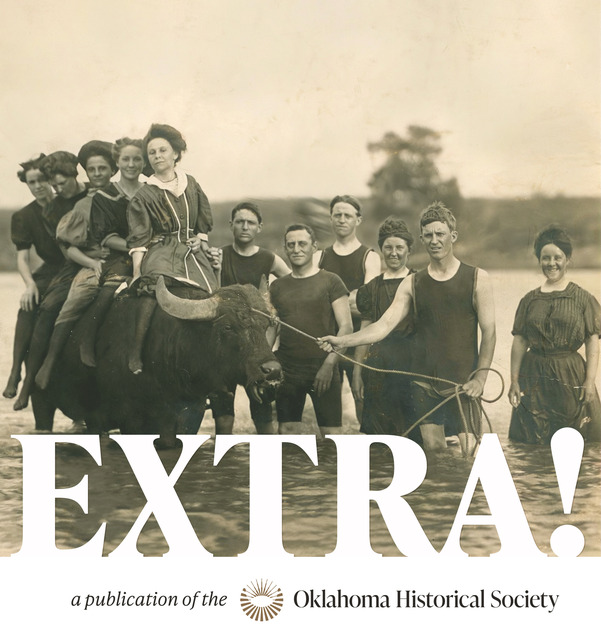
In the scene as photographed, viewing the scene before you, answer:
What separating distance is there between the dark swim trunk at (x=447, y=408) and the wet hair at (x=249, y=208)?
1.24 metres

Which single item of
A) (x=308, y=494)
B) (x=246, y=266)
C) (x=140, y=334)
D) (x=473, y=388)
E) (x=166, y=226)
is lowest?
(x=308, y=494)

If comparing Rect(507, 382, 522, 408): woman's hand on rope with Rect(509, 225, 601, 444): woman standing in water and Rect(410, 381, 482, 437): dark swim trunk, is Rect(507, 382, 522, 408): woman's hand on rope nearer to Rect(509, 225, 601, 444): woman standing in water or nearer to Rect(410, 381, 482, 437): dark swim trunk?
Rect(509, 225, 601, 444): woman standing in water

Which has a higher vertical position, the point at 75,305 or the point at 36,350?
the point at 75,305

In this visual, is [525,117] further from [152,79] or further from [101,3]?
[101,3]

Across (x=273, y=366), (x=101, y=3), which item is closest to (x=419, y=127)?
(x=273, y=366)

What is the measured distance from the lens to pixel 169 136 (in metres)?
4.73

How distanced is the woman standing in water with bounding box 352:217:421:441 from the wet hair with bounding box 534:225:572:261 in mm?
704

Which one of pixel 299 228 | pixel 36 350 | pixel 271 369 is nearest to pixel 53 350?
pixel 36 350

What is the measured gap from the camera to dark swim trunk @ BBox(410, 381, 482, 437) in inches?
183

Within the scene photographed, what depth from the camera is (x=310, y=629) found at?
446 cm

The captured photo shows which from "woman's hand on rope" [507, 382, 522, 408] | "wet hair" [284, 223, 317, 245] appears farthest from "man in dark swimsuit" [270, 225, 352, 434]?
"woman's hand on rope" [507, 382, 522, 408]

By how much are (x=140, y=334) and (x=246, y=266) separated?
68 centimetres

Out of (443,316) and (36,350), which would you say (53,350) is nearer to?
(36,350)

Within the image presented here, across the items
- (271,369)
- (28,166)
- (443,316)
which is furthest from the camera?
(28,166)
